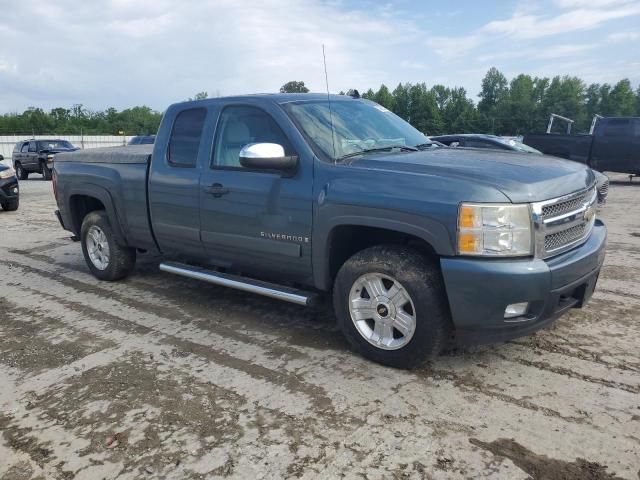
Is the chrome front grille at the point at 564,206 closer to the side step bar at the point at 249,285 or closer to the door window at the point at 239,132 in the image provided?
the side step bar at the point at 249,285

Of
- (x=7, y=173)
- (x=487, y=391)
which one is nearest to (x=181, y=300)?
(x=487, y=391)

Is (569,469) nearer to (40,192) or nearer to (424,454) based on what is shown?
(424,454)

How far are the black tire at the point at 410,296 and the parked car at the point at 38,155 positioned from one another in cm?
2249

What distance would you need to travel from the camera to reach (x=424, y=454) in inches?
107

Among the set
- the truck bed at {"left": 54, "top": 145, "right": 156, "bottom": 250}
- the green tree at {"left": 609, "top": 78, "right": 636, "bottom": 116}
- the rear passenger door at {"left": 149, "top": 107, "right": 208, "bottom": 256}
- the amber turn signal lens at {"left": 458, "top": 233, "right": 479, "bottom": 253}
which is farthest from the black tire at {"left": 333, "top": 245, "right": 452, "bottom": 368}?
the green tree at {"left": 609, "top": 78, "right": 636, "bottom": 116}

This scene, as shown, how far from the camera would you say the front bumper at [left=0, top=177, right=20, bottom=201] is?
476 inches

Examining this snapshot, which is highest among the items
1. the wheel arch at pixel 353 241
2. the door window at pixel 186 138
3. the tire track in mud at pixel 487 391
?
the door window at pixel 186 138

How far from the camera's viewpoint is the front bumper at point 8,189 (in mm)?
12102

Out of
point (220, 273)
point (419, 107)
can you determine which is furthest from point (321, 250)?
point (419, 107)

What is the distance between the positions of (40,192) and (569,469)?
699 inches

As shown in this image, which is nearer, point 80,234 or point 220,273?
point 220,273

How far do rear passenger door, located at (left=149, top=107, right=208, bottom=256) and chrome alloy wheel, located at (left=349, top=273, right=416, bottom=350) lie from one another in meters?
1.73

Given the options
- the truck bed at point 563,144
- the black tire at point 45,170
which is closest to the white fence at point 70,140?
the black tire at point 45,170

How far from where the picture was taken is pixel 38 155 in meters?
23.3
